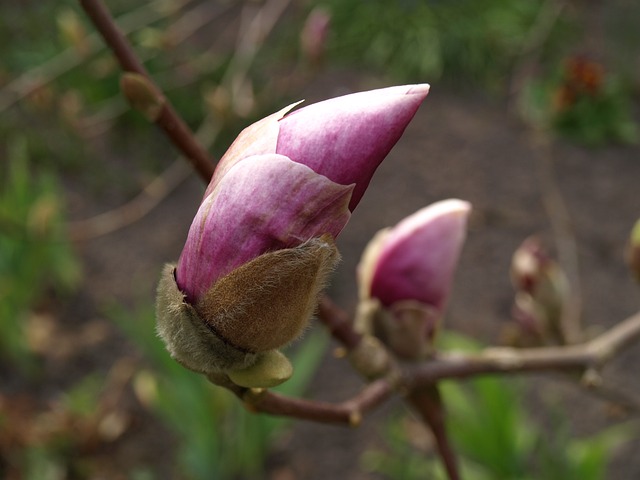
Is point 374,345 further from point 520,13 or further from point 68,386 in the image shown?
point 520,13

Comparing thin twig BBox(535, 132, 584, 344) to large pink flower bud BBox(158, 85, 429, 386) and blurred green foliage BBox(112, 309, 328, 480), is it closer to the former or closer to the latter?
blurred green foliage BBox(112, 309, 328, 480)

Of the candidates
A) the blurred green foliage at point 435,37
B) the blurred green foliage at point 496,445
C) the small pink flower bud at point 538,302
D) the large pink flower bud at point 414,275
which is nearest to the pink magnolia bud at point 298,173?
the large pink flower bud at point 414,275

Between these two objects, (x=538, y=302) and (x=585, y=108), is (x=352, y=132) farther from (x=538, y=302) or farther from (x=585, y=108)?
(x=585, y=108)

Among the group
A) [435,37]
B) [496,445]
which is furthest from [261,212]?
[435,37]

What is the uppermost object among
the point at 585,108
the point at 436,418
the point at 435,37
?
the point at 436,418

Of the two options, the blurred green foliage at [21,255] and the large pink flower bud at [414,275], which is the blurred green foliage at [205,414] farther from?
the large pink flower bud at [414,275]

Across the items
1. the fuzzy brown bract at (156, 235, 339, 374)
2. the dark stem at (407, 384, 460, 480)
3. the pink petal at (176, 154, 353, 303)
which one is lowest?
the dark stem at (407, 384, 460, 480)

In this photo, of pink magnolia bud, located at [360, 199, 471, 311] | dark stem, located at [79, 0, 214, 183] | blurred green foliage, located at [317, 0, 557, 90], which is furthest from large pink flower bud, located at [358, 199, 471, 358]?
blurred green foliage, located at [317, 0, 557, 90]
